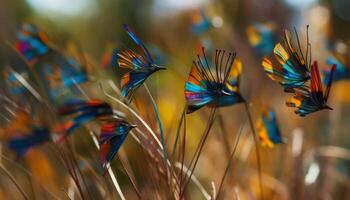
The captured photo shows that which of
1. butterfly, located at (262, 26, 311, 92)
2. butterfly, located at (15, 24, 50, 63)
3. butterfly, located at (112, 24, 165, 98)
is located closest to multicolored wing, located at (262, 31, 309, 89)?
butterfly, located at (262, 26, 311, 92)

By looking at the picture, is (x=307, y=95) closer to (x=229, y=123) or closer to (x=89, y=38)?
(x=229, y=123)

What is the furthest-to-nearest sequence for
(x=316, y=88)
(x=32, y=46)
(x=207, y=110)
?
(x=207, y=110), (x=32, y=46), (x=316, y=88)

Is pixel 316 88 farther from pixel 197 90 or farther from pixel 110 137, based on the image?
pixel 110 137

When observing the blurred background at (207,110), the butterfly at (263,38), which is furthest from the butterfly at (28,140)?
the butterfly at (263,38)

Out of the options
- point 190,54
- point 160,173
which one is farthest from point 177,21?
point 160,173

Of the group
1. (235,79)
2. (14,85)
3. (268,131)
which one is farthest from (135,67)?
(14,85)
